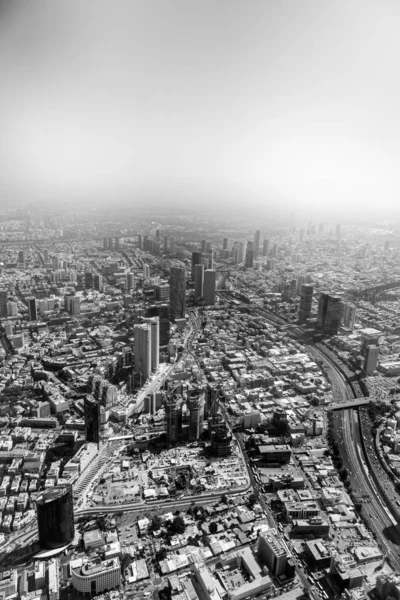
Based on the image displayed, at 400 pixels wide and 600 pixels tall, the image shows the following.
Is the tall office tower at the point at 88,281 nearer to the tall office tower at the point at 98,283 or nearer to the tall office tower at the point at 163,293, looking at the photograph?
the tall office tower at the point at 98,283

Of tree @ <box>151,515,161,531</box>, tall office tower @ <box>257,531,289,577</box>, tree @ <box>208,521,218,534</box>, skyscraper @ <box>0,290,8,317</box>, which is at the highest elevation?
skyscraper @ <box>0,290,8,317</box>

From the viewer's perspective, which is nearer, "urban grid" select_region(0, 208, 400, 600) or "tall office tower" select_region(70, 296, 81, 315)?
"urban grid" select_region(0, 208, 400, 600)

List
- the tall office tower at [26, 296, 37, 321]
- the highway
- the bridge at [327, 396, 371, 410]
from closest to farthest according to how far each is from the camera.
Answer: the highway → the bridge at [327, 396, 371, 410] → the tall office tower at [26, 296, 37, 321]

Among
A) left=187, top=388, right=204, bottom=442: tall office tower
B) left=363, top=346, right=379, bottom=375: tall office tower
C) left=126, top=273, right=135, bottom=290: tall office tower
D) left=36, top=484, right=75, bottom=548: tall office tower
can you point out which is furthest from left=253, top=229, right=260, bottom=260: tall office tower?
left=36, top=484, right=75, bottom=548: tall office tower

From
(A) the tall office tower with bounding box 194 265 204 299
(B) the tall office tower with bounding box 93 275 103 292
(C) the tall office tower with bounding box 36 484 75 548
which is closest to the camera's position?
(C) the tall office tower with bounding box 36 484 75 548

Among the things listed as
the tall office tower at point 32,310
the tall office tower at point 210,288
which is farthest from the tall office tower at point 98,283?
the tall office tower at point 210,288

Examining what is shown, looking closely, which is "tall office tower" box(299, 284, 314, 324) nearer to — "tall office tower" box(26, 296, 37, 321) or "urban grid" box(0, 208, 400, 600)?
"urban grid" box(0, 208, 400, 600)

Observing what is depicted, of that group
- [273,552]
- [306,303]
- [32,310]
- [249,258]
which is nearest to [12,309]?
[32,310]

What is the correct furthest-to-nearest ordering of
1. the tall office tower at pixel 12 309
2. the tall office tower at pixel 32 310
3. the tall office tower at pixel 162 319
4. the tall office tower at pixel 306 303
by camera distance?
1. the tall office tower at pixel 306 303
2. the tall office tower at pixel 12 309
3. the tall office tower at pixel 32 310
4. the tall office tower at pixel 162 319

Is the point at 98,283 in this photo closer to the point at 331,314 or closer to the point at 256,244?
the point at 331,314
